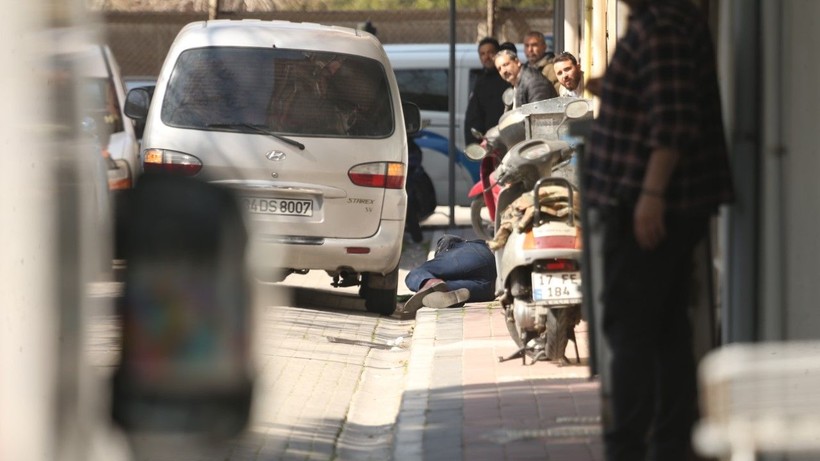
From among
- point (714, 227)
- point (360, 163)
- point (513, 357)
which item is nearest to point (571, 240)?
point (513, 357)

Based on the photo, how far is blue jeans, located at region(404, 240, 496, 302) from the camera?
10.7 m

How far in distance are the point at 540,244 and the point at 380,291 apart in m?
3.49

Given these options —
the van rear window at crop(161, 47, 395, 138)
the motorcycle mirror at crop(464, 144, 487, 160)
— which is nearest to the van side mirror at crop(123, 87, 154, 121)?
the van rear window at crop(161, 47, 395, 138)

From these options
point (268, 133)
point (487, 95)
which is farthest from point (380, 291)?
point (487, 95)

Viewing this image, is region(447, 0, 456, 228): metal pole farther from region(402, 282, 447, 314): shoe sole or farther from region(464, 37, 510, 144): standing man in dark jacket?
region(402, 282, 447, 314): shoe sole

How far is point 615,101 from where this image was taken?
14.7 ft

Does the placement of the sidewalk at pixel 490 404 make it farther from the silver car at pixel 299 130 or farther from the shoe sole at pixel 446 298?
the silver car at pixel 299 130

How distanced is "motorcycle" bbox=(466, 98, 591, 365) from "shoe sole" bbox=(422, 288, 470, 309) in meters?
2.04

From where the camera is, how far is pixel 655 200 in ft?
14.2

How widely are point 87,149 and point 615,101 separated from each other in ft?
9.12

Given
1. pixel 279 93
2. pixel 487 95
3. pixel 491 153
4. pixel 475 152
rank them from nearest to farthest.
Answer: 1. pixel 475 152
2. pixel 491 153
3. pixel 279 93
4. pixel 487 95

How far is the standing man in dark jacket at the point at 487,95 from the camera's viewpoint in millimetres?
15609

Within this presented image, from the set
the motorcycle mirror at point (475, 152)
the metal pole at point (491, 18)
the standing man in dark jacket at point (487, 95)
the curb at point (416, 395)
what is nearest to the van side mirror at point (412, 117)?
the curb at point (416, 395)

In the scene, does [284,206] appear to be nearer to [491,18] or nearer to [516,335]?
[516,335]
